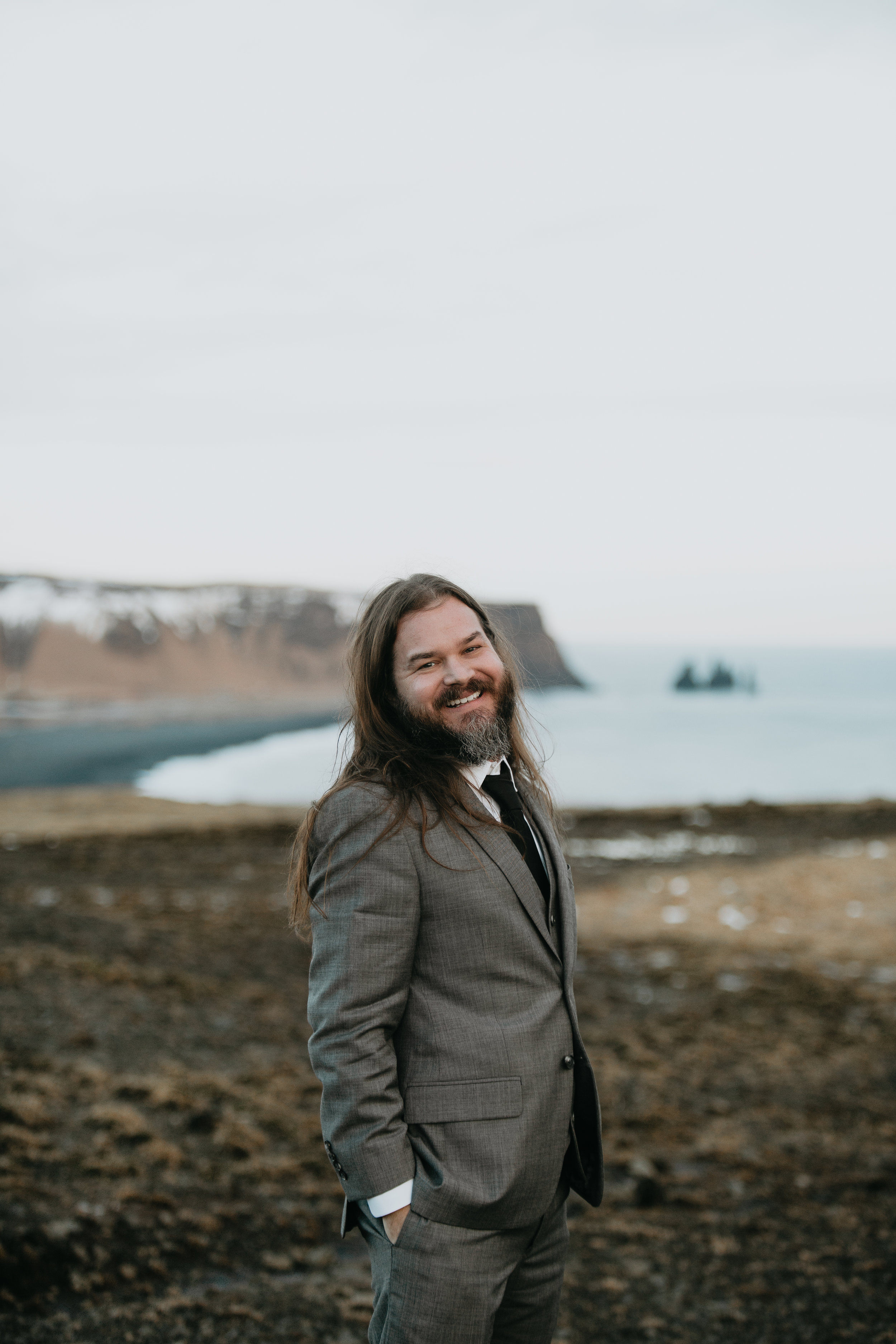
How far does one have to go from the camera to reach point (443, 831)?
1.75m

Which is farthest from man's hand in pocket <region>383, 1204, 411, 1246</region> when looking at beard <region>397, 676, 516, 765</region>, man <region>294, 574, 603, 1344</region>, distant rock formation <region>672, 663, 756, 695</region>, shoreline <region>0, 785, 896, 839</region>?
distant rock formation <region>672, 663, 756, 695</region>

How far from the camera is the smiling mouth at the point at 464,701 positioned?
1858mm

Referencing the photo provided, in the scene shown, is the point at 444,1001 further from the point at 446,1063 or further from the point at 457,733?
the point at 457,733

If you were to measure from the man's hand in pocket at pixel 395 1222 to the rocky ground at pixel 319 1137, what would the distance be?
1.58m

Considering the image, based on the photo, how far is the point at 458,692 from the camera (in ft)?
6.11

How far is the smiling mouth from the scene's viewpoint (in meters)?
1.86

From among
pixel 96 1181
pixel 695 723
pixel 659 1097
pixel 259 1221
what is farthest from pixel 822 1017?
pixel 695 723

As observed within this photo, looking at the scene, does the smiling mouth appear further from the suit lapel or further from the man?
the suit lapel

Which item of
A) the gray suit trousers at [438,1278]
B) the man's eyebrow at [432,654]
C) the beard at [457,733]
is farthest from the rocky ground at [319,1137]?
the man's eyebrow at [432,654]

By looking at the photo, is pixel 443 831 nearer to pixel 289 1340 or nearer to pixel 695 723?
pixel 289 1340

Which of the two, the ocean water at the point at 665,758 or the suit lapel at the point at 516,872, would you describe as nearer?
the suit lapel at the point at 516,872

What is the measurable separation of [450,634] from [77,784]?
2983 centimetres

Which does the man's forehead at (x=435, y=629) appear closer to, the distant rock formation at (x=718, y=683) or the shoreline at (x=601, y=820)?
the shoreline at (x=601, y=820)

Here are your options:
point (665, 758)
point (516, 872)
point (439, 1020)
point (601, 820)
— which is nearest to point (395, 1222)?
point (439, 1020)
